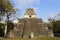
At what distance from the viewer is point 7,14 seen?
3719 centimetres

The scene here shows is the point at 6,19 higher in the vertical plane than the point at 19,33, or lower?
higher

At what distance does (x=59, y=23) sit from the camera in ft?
192

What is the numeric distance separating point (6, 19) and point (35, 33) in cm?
737

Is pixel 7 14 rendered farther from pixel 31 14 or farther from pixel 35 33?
pixel 31 14

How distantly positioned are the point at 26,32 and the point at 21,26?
4211mm

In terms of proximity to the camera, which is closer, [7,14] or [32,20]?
[7,14]

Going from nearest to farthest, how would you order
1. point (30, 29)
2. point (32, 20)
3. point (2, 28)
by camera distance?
point (30, 29) < point (32, 20) < point (2, 28)

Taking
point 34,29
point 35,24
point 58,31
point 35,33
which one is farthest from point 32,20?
point 58,31

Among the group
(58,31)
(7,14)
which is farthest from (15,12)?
(58,31)

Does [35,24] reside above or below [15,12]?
below

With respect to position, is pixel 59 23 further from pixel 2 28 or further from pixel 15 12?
pixel 15 12

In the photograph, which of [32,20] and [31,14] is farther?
[31,14]

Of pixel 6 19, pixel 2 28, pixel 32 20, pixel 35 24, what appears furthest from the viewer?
pixel 2 28

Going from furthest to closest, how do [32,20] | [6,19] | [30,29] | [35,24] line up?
[32,20]
[35,24]
[30,29]
[6,19]
